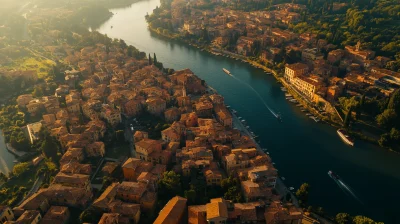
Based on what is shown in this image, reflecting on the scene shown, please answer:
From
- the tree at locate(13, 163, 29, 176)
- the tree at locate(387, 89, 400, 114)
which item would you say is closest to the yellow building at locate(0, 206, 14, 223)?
the tree at locate(13, 163, 29, 176)

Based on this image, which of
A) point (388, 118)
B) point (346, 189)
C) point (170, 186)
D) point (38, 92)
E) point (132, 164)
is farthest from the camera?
point (38, 92)

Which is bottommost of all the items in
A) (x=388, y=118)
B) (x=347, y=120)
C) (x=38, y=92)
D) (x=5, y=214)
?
(x=5, y=214)

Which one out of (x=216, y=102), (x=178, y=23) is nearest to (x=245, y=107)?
(x=216, y=102)

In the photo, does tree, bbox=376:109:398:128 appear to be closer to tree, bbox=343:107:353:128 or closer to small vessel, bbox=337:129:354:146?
tree, bbox=343:107:353:128

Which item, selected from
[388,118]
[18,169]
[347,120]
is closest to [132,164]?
[18,169]

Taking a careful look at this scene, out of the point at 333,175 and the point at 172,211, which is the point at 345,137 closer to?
the point at 333,175

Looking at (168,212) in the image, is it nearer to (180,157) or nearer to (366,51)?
(180,157)


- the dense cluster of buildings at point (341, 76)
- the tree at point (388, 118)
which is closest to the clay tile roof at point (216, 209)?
the tree at point (388, 118)
